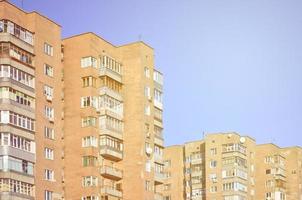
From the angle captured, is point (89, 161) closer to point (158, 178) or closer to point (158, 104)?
point (158, 178)

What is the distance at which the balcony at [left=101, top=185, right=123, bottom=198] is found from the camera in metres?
82.6

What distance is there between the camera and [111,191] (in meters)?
83.8

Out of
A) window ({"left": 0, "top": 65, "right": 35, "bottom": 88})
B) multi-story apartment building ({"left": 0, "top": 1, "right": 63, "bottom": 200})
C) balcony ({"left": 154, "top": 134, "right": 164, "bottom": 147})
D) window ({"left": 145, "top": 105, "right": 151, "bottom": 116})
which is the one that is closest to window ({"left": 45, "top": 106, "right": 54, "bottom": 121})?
multi-story apartment building ({"left": 0, "top": 1, "right": 63, "bottom": 200})

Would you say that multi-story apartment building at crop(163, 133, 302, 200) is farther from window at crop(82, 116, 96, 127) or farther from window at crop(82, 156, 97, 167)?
window at crop(82, 116, 96, 127)

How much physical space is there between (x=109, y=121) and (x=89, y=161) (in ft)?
21.3

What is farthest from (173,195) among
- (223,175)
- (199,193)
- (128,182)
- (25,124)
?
(25,124)

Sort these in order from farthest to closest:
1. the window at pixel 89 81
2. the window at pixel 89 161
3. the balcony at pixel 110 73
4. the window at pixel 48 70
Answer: the balcony at pixel 110 73
the window at pixel 89 81
the window at pixel 89 161
the window at pixel 48 70

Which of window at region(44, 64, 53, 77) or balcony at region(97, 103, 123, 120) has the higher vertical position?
window at region(44, 64, 53, 77)

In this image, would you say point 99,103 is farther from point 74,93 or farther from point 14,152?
point 14,152

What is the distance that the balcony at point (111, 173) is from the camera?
83.2 meters

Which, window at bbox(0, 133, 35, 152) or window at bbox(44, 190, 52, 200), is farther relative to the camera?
window at bbox(44, 190, 52, 200)

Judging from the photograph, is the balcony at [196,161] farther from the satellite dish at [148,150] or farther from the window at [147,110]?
the satellite dish at [148,150]

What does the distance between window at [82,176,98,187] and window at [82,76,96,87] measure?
483 inches

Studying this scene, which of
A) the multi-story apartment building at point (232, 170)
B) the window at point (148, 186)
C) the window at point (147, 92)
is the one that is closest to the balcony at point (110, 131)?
the window at point (147, 92)
